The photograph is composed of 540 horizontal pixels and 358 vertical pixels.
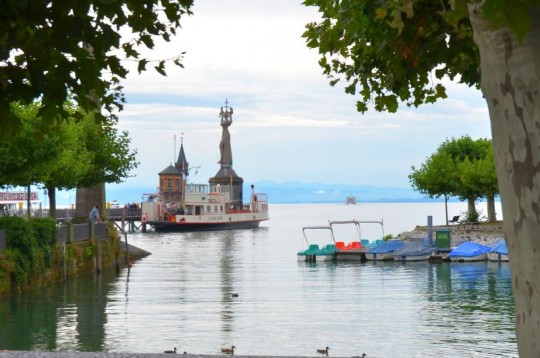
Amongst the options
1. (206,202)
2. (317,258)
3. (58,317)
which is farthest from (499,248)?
(206,202)

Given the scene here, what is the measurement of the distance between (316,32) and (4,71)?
8.68 metres

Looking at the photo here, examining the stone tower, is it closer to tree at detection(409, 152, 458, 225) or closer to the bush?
tree at detection(409, 152, 458, 225)

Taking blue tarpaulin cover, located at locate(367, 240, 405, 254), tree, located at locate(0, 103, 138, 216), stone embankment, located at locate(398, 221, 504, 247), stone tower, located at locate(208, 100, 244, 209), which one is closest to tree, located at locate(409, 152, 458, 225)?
stone embankment, located at locate(398, 221, 504, 247)

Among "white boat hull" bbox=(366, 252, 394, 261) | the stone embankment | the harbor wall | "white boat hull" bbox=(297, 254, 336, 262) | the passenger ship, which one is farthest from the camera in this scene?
the passenger ship

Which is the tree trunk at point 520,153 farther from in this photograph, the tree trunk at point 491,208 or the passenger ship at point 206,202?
the passenger ship at point 206,202

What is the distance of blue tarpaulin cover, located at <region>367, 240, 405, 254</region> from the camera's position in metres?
61.0

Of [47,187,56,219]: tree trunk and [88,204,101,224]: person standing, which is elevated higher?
[47,187,56,219]: tree trunk

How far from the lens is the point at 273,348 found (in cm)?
2578

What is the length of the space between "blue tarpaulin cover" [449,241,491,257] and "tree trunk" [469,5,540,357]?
51.9 metres

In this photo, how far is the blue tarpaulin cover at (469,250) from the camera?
187 feet

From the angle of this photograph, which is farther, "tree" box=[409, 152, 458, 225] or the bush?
"tree" box=[409, 152, 458, 225]

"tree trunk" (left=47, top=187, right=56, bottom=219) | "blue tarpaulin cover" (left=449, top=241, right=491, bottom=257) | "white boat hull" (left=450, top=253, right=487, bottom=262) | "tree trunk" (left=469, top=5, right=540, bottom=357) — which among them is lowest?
"white boat hull" (left=450, top=253, right=487, bottom=262)

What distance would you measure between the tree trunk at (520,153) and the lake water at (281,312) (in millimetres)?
18174

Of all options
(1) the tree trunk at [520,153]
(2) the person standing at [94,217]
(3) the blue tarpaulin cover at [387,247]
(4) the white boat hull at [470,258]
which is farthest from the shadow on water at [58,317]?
(4) the white boat hull at [470,258]
